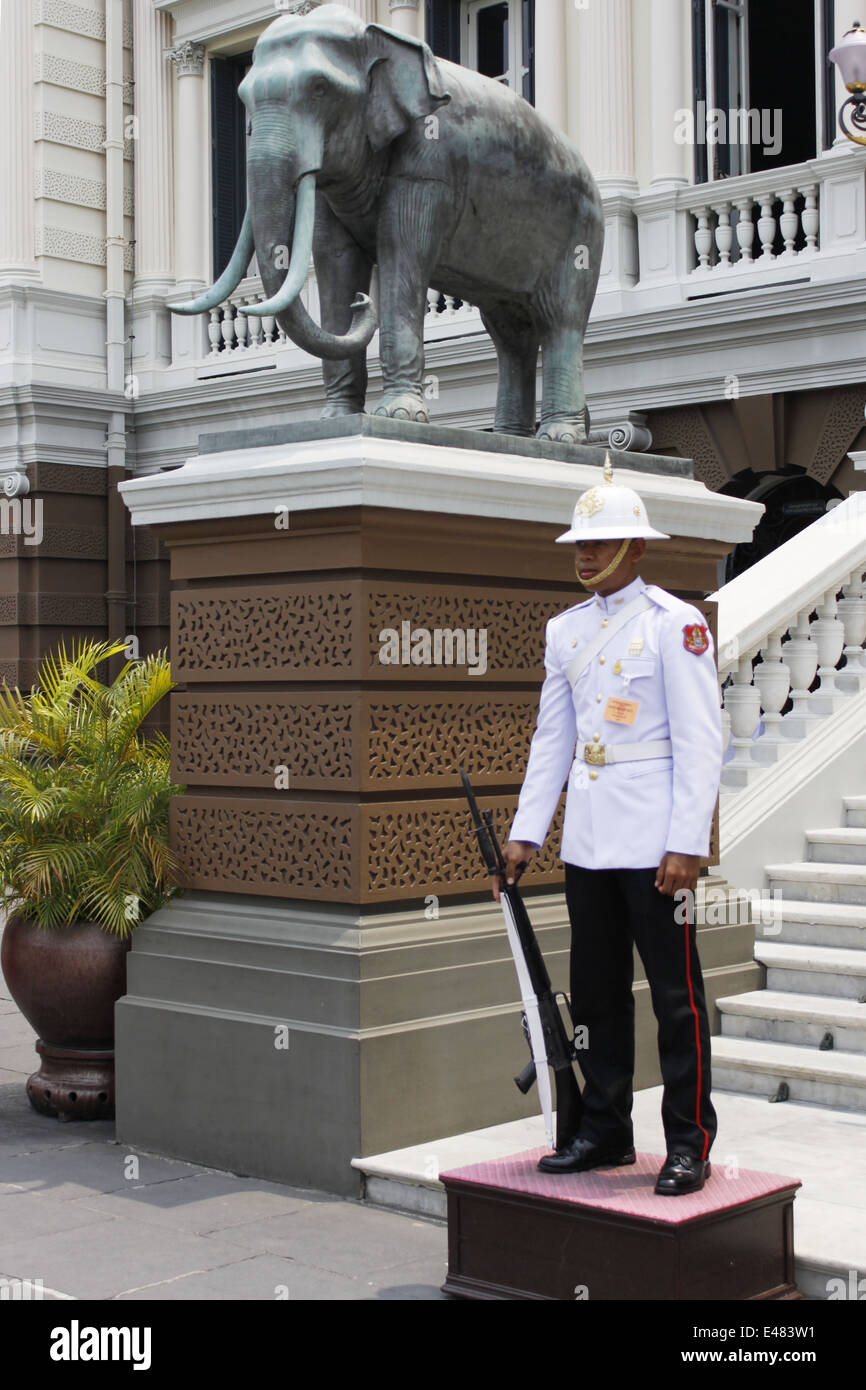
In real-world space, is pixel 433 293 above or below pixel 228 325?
below

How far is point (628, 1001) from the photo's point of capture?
16.2 ft

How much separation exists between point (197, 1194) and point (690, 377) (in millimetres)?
9054

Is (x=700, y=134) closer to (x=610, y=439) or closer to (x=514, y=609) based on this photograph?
(x=610, y=439)

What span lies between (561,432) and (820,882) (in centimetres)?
246

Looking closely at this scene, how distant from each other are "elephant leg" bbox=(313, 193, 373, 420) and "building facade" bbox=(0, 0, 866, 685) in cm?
507

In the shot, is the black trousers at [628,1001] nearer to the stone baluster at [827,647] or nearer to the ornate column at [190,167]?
the stone baluster at [827,647]

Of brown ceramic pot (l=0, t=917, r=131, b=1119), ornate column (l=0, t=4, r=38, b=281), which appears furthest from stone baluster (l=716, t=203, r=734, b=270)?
brown ceramic pot (l=0, t=917, r=131, b=1119)

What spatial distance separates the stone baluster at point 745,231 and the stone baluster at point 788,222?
268 mm

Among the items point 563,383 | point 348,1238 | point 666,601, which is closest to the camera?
point 666,601

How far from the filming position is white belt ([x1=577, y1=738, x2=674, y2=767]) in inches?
187

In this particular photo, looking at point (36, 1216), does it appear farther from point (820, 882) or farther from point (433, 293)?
point (433, 293)

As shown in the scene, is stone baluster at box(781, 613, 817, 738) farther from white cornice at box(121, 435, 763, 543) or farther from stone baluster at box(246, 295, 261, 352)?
stone baluster at box(246, 295, 261, 352)

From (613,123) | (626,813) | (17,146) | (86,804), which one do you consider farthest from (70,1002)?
(17,146)

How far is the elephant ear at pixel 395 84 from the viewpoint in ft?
20.9
